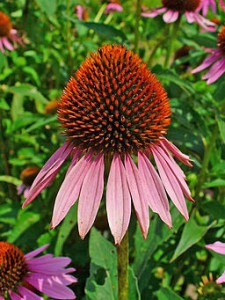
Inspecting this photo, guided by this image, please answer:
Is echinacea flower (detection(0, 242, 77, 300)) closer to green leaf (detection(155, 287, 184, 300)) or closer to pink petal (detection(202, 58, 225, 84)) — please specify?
green leaf (detection(155, 287, 184, 300))

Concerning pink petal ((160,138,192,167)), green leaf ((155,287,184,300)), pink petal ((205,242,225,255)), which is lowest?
green leaf ((155,287,184,300))

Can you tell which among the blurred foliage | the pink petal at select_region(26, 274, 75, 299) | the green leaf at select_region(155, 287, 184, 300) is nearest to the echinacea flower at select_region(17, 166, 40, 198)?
the blurred foliage

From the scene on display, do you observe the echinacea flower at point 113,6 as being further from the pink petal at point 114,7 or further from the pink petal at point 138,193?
the pink petal at point 138,193

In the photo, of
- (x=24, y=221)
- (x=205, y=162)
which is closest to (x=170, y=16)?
(x=205, y=162)

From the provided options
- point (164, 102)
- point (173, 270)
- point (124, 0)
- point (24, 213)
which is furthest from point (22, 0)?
point (164, 102)

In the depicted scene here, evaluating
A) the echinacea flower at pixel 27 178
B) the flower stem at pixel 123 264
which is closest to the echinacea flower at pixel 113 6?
the echinacea flower at pixel 27 178

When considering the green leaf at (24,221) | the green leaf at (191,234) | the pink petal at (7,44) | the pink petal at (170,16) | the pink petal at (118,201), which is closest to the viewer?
the pink petal at (118,201)

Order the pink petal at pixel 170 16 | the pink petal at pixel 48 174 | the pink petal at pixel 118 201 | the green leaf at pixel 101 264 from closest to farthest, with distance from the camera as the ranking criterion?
the pink petal at pixel 118 201
the pink petal at pixel 48 174
the green leaf at pixel 101 264
the pink petal at pixel 170 16
